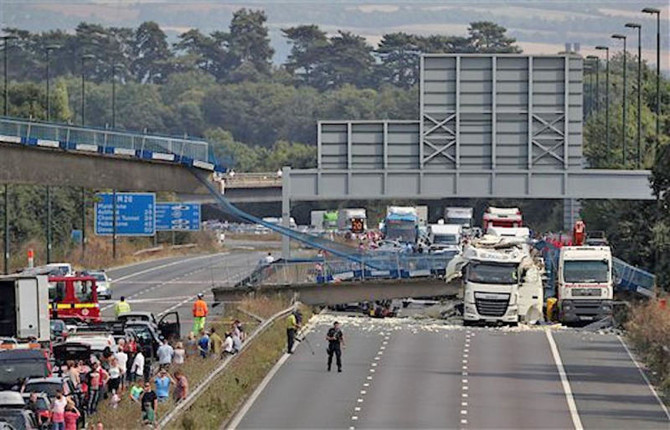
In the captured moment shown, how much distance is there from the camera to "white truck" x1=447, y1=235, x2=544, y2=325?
A: 7088 centimetres

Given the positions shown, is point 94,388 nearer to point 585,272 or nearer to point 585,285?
point 585,285

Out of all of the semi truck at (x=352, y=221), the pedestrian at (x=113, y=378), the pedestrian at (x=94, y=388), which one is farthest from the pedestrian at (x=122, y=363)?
the semi truck at (x=352, y=221)

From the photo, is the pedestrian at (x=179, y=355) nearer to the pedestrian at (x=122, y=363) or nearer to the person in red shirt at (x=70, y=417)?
the pedestrian at (x=122, y=363)

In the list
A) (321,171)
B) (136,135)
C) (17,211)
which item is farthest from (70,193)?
(136,135)

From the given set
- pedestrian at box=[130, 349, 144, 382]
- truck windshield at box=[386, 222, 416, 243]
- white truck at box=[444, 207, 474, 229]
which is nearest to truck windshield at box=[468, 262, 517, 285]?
pedestrian at box=[130, 349, 144, 382]

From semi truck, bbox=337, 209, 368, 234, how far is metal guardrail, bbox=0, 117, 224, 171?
60.3 m

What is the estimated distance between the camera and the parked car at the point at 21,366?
154 feet

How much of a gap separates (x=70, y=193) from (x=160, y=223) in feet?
25.9

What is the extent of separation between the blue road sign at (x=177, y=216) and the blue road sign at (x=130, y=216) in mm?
4574

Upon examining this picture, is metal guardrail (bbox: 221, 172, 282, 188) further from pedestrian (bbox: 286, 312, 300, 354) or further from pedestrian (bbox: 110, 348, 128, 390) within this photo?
pedestrian (bbox: 110, 348, 128, 390)

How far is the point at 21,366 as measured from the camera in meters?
47.3

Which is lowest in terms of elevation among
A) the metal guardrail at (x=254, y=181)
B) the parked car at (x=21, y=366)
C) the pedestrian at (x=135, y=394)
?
the pedestrian at (x=135, y=394)

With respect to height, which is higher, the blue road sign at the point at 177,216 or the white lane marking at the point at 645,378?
the blue road sign at the point at 177,216

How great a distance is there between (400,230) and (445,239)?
19.3m
